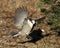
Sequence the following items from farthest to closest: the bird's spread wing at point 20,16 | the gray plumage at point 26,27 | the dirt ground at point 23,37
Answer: the bird's spread wing at point 20,16 < the dirt ground at point 23,37 < the gray plumage at point 26,27

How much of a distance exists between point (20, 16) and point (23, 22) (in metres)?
0.54

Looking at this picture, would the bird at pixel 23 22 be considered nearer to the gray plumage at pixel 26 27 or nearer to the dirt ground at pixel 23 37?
the gray plumage at pixel 26 27

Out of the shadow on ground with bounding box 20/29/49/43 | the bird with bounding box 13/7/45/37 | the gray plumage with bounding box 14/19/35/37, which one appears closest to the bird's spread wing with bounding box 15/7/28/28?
the bird with bounding box 13/7/45/37

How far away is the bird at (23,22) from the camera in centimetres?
795

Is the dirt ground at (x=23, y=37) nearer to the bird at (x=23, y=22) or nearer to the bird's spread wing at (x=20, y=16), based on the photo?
the bird at (x=23, y=22)

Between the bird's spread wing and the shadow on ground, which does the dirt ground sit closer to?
the shadow on ground

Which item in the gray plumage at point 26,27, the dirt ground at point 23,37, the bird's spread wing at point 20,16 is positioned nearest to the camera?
the gray plumage at point 26,27

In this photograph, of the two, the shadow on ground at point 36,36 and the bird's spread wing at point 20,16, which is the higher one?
the bird's spread wing at point 20,16

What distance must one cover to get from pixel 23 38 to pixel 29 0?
10.3 ft

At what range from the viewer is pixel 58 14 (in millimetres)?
7504

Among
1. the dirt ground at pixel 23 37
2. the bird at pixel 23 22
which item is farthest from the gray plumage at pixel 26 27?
the dirt ground at pixel 23 37

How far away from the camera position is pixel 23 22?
815 centimetres

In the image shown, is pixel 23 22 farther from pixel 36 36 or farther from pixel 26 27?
pixel 36 36

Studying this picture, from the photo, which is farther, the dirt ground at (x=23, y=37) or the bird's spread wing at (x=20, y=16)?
the bird's spread wing at (x=20, y=16)
